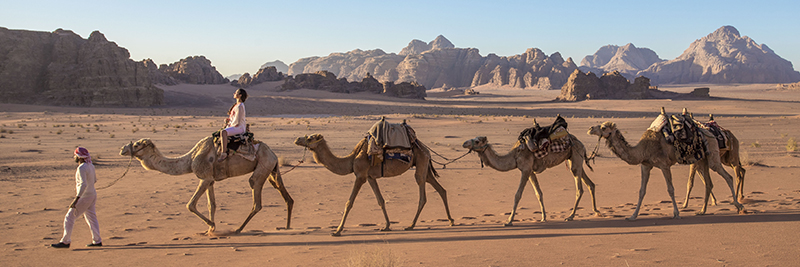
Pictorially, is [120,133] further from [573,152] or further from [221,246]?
[573,152]

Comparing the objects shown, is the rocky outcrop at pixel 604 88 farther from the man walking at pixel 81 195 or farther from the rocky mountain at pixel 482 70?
the man walking at pixel 81 195


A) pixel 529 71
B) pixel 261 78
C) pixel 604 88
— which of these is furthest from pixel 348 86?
pixel 529 71

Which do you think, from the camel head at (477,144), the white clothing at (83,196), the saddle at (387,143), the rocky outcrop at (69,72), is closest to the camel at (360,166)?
the saddle at (387,143)

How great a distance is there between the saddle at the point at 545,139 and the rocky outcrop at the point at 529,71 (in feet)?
436

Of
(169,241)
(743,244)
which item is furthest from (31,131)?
(743,244)

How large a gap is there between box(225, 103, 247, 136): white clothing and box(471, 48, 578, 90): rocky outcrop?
13503cm

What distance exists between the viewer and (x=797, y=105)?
60.2 m

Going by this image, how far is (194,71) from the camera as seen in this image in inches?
3669

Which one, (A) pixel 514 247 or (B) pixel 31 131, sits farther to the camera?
(B) pixel 31 131

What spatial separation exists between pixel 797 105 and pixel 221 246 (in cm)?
7165

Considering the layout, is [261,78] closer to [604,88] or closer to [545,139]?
[604,88]

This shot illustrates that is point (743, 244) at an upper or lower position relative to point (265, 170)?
lower

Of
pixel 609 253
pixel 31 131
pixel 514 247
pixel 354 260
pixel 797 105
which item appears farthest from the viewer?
pixel 797 105

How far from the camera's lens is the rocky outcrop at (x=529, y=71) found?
142500mm
